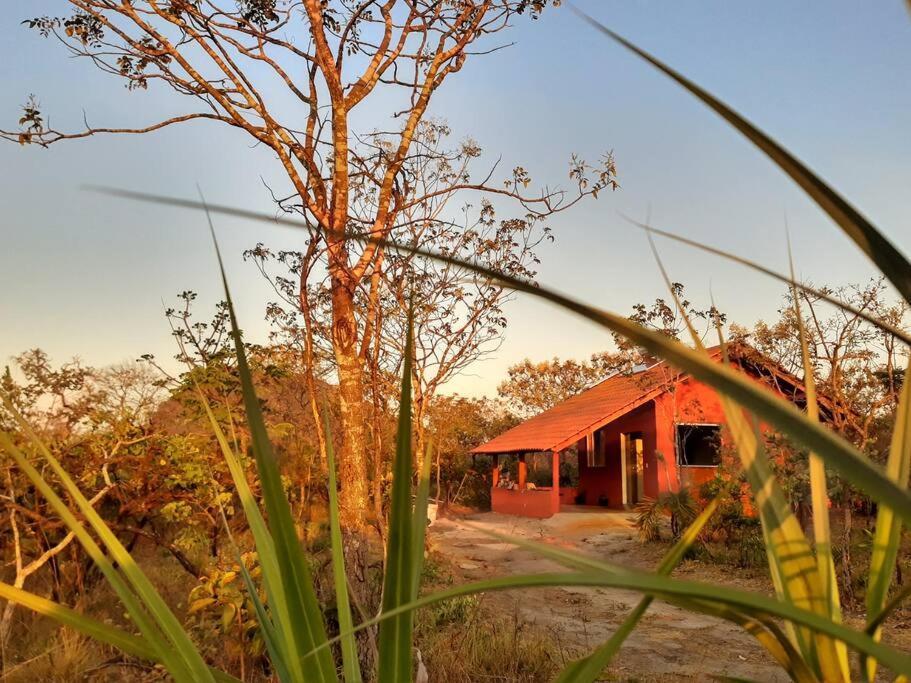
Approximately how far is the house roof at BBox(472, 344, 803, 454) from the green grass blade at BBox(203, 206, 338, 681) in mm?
12706

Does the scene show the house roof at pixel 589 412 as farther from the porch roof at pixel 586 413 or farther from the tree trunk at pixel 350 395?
the tree trunk at pixel 350 395

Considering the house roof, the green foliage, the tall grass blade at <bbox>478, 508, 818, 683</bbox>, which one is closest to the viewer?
the tall grass blade at <bbox>478, 508, 818, 683</bbox>

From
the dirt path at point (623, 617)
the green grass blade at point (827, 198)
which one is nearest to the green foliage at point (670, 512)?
the dirt path at point (623, 617)

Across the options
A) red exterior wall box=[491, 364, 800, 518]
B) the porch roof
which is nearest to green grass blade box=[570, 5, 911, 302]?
the porch roof

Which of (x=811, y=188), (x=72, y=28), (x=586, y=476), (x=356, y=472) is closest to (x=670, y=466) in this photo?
(x=586, y=476)

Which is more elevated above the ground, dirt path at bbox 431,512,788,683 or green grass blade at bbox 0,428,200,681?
green grass blade at bbox 0,428,200,681

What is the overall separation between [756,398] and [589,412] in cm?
1862

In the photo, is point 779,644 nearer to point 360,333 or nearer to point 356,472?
point 356,472

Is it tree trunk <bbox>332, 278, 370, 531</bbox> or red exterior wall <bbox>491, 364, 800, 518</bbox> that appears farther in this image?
red exterior wall <bbox>491, 364, 800, 518</bbox>

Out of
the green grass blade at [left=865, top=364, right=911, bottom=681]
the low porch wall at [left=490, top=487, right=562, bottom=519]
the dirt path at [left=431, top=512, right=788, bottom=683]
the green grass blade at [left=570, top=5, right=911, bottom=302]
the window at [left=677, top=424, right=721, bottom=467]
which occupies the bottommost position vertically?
the dirt path at [left=431, top=512, right=788, bottom=683]

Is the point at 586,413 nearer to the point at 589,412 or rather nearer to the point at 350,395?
the point at 589,412

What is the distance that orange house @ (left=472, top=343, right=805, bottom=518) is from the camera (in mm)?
16688

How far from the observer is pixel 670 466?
1719 centimetres

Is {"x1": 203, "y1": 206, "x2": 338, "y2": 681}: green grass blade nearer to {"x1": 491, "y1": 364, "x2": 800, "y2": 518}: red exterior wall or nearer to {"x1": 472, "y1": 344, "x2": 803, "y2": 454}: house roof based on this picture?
{"x1": 472, "y1": 344, "x2": 803, "y2": 454}: house roof
